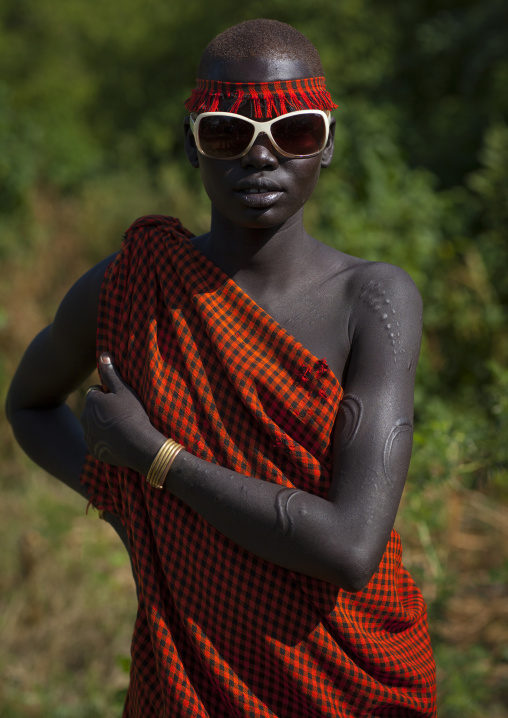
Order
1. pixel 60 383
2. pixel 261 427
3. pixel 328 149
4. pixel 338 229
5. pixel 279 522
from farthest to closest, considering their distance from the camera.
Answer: pixel 338 229 < pixel 60 383 < pixel 328 149 < pixel 261 427 < pixel 279 522

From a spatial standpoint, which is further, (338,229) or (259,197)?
(338,229)

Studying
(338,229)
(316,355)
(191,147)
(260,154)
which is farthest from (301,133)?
(338,229)

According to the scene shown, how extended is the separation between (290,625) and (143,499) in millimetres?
397

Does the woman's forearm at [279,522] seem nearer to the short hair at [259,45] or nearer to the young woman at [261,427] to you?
the young woman at [261,427]

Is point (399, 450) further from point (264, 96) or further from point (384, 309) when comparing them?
point (264, 96)

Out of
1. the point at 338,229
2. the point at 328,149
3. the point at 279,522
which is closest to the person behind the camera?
the point at 279,522

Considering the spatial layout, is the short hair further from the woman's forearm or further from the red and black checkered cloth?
the woman's forearm

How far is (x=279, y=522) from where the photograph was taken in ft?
4.69

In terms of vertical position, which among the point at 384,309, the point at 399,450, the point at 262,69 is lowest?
the point at 399,450

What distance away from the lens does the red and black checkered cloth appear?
1543mm

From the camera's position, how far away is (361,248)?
528cm

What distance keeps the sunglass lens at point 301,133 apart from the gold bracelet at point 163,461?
0.59m

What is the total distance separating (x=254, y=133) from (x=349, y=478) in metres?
0.65

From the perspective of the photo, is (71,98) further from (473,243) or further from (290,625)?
(290,625)
